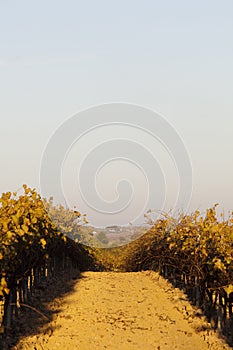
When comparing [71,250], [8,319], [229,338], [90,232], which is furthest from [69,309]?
[90,232]

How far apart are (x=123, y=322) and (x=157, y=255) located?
24.5 feet

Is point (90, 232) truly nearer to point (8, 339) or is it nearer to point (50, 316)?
point (50, 316)

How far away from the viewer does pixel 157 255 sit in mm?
22000

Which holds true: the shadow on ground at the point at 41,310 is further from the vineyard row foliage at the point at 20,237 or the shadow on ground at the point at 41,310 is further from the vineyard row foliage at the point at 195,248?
the vineyard row foliage at the point at 195,248

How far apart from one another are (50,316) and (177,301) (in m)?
4.46

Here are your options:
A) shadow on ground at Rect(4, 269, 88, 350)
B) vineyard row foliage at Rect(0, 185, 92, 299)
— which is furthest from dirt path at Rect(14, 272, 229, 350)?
vineyard row foliage at Rect(0, 185, 92, 299)

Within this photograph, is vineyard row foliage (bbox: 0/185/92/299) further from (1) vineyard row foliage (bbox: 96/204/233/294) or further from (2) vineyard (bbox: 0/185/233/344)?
(1) vineyard row foliage (bbox: 96/204/233/294)

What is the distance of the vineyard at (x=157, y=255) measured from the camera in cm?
1236

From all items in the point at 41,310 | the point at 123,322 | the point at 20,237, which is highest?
the point at 20,237

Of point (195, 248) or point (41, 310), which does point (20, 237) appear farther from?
point (195, 248)

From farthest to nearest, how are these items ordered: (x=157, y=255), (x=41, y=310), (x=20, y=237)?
1. (x=157, y=255)
2. (x=41, y=310)
3. (x=20, y=237)

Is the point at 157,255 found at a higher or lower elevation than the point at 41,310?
higher

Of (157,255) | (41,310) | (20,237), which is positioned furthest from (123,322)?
(157,255)

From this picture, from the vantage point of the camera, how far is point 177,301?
56.7 ft
